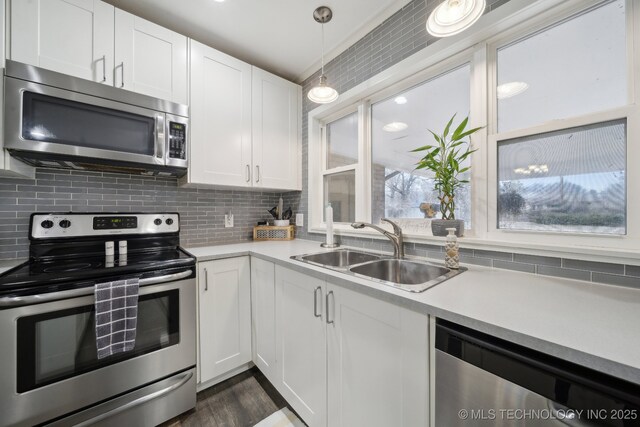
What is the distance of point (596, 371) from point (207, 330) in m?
1.82

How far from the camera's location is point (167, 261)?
1.40 meters

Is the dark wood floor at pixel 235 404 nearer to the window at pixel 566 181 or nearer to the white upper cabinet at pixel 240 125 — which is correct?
the white upper cabinet at pixel 240 125

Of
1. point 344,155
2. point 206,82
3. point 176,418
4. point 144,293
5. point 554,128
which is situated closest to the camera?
point 554,128

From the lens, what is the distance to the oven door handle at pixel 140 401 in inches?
46.8

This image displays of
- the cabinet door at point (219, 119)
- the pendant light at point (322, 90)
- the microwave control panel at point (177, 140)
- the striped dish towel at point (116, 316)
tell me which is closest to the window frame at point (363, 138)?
the pendant light at point (322, 90)

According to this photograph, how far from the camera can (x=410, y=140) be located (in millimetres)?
1684

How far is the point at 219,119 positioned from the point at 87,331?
1581 millimetres

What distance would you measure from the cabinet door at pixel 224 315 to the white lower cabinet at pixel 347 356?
0.39 metres

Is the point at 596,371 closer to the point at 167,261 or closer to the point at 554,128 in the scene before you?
the point at 554,128

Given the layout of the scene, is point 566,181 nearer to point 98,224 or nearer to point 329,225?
point 329,225

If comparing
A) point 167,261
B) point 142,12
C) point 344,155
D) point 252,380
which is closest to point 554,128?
point 344,155

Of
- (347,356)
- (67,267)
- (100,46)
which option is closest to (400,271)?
(347,356)

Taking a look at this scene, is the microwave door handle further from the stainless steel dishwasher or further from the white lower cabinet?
the stainless steel dishwasher

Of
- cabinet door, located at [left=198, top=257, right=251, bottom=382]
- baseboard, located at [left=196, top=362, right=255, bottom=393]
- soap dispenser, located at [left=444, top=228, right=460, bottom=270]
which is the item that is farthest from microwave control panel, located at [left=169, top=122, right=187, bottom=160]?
soap dispenser, located at [left=444, top=228, right=460, bottom=270]
